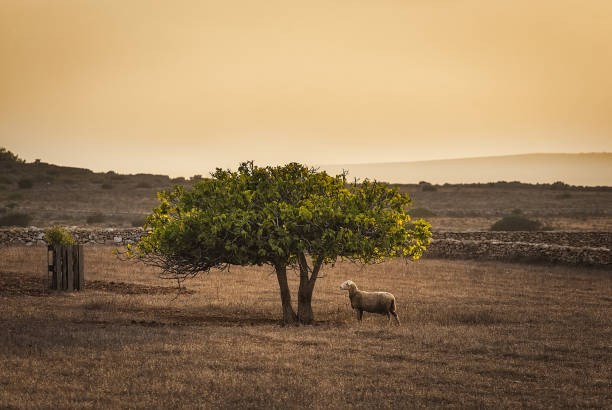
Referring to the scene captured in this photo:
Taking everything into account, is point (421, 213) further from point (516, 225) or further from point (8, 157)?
point (8, 157)

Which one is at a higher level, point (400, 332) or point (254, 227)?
point (254, 227)

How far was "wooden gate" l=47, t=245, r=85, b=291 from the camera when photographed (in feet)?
68.3

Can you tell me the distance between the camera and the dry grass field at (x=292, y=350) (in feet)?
30.9

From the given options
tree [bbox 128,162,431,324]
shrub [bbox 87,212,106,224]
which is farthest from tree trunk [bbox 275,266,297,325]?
shrub [bbox 87,212,106,224]

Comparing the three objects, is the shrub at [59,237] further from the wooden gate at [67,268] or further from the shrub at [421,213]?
the shrub at [421,213]

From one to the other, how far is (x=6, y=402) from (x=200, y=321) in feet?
25.3

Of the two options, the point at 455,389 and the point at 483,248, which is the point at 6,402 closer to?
the point at 455,389

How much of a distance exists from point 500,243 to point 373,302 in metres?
22.2

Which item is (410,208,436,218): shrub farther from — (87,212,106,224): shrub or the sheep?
the sheep

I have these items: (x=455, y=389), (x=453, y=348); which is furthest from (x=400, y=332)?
(x=455, y=389)

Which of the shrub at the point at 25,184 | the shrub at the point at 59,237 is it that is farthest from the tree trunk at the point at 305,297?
the shrub at the point at 25,184

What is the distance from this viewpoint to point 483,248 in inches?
1442

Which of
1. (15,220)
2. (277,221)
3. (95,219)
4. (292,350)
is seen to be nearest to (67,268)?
(277,221)

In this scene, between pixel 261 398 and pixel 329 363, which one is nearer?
pixel 261 398
